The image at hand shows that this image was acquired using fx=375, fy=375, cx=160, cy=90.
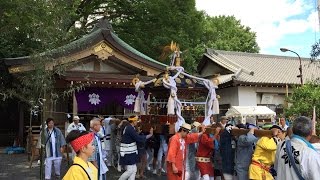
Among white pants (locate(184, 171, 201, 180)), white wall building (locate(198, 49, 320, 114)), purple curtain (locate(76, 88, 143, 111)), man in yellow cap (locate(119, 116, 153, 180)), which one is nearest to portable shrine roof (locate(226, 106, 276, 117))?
white wall building (locate(198, 49, 320, 114))

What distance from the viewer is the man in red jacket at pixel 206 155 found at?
8.17m

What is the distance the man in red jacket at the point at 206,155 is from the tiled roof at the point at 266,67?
16012mm

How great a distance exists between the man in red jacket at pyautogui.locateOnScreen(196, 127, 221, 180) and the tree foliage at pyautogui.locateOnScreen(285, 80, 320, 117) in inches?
392

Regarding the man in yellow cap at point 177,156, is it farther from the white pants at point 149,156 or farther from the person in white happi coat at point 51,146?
the white pants at point 149,156

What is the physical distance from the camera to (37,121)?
2069 centimetres

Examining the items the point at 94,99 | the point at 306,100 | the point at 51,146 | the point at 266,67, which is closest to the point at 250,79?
the point at 266,67

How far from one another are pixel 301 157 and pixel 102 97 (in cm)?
1260

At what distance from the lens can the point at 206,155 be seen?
8273mm

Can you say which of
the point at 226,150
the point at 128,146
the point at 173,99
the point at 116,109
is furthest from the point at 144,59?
the point at 226,150

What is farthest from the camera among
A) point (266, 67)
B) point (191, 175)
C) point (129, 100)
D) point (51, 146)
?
point (266, 67)

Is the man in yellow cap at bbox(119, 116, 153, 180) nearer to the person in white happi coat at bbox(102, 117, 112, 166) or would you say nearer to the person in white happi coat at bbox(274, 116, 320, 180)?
the person in white happi coat at bbox(102, 117, 112, 166)

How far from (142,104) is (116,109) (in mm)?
5310

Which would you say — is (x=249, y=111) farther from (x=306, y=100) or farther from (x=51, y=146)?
(x=51, y=146)

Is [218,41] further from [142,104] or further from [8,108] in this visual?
[142,104]
